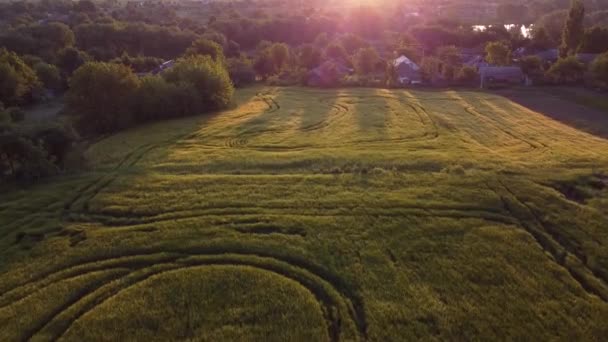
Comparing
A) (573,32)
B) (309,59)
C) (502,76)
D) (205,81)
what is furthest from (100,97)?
(573,32)

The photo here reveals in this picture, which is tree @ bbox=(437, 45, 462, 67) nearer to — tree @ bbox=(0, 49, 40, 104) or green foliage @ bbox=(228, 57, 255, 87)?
green foliage @ bbox=(228, 57, 255, 87)

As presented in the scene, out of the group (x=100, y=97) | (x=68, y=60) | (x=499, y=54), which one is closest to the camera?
(x=100, y=97)

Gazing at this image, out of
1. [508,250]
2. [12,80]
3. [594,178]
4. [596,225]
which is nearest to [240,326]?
[508,250]

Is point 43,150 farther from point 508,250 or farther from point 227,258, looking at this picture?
point 508,250

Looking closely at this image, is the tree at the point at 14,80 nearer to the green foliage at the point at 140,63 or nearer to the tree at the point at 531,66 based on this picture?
the green foliage at the point at 140,63

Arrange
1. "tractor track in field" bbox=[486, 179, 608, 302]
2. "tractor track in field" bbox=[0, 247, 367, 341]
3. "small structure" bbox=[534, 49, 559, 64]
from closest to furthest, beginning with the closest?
"tractor track in field" bbox=[0, 247, 367, 341] < "tractor track in field" bbox=[486, 179, 608, 302] < "small structure" bbox=[534, 49, 559, 64]

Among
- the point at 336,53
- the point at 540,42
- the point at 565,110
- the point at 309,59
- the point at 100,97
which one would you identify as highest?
the point at 336,53

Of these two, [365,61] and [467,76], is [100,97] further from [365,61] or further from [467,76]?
[467,76]

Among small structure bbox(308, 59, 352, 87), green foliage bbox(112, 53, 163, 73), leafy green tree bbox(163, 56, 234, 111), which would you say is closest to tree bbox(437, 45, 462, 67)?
small structure bbox(308, 59, 352, 87)
